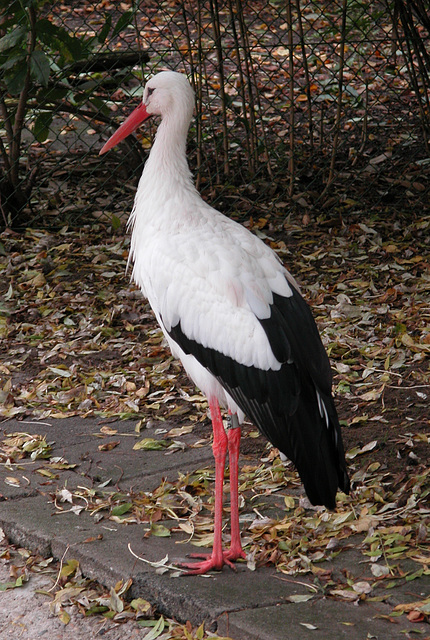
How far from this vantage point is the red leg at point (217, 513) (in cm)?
321

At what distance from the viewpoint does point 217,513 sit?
132 inches

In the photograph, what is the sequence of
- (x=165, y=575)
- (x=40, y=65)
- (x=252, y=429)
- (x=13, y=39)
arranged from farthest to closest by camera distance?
(x=13, y=39) < (x=40, y=65) < (x=252, y=429) < (x=165, y=575)

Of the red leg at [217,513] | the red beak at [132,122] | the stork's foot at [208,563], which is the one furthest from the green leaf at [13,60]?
the stork's foot at [208,563]

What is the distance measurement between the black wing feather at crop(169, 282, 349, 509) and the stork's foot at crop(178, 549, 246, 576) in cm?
36

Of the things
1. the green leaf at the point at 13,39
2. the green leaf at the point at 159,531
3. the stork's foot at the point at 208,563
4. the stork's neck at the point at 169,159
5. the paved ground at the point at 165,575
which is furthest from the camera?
the green leaf at the point at 13,39

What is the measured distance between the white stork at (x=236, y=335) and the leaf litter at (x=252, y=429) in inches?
9.9

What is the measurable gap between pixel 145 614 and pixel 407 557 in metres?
0.88

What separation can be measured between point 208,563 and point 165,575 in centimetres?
18

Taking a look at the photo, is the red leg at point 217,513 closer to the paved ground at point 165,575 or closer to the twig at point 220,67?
the paved ground at point 165,575

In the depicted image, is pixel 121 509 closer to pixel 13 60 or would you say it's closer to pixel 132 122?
pixel 132 122

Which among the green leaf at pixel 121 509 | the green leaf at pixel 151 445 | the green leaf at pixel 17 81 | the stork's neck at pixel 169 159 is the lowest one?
the green leaf at pixel 121 509

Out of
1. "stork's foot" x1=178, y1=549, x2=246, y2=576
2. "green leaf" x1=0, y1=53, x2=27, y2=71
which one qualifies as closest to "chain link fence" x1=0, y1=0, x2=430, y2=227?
"green leaf" x1=0, y1=53, x2=27, y2=71

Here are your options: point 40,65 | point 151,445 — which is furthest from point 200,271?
point 40,65

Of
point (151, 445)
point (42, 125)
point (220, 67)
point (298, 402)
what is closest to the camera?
point (298, 402)
